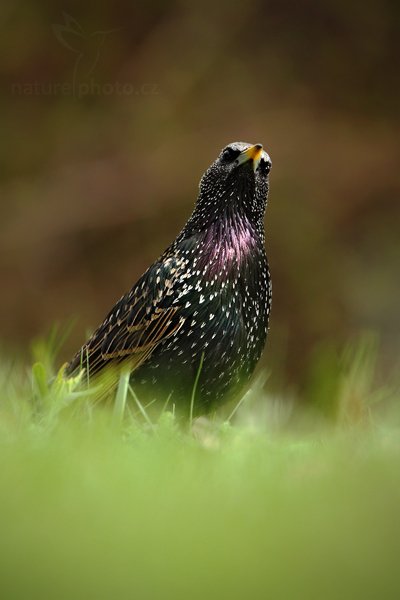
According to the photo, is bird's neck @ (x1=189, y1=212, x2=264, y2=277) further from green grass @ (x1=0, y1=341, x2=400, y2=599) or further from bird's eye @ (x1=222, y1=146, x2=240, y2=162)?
green grass @ (x1=0, y1=341, x2=400, y2=599)

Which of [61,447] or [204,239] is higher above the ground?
[204,239]

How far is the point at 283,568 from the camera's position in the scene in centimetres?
112

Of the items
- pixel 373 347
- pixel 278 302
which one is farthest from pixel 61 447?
pixel 278 302

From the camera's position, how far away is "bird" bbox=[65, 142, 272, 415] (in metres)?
2.76

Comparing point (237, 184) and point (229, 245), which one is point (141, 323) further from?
point (237, 184)

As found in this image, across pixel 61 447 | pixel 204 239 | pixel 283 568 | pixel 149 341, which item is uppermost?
pixel 204 239

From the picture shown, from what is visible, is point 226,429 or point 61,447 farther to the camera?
point 226,429

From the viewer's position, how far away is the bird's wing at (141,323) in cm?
281

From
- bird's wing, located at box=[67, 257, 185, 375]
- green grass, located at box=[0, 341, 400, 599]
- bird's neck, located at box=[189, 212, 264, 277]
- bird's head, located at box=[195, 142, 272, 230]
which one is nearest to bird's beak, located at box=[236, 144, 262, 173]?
bird's head, located at box=[195, 142, 272, 230]

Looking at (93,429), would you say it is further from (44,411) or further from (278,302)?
(278,302)

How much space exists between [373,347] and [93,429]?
4.40 ft

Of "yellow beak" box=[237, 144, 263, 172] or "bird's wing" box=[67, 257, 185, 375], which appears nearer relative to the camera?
"bird's wing" box=[67, 257, 185, 375]

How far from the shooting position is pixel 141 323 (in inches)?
112

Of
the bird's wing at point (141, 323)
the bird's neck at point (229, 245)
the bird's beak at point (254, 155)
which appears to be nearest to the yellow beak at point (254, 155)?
the bird's beak at point (254, 155)
